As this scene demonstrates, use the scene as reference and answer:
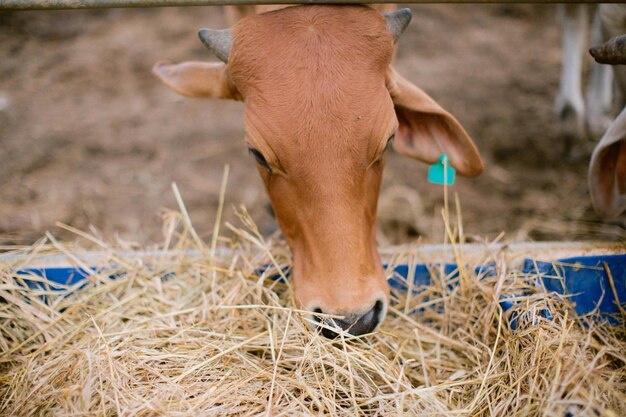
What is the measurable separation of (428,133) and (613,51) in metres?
0.93

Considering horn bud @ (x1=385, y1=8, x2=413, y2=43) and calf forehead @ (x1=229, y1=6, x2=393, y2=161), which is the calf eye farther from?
horn bud @ (x1=385, y1=8, x2=413, y2=43)

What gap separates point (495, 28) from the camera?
6.89 meters

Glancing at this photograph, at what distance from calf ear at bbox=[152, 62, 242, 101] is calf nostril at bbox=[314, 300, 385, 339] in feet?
3.66

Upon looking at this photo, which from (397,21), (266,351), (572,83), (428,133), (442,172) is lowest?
(572,83)

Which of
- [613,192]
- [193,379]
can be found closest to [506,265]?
[613,192]

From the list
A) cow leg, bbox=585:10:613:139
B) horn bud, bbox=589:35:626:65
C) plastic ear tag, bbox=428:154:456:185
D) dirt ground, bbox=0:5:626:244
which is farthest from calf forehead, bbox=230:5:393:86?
cow leg, bbox=585:10:613:139

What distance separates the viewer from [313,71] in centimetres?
219

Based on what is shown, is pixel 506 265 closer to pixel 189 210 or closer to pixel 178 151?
pixel 189 210

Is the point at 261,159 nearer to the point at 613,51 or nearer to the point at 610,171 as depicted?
the point at 613,51

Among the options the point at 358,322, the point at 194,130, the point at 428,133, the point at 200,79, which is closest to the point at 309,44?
the point at 200,79

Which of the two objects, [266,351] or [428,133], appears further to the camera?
[428,133]

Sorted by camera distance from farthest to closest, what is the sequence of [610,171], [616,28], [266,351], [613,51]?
[616,28] < [610,171] < [266,351] < [613,51]

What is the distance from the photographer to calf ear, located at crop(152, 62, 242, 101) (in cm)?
267

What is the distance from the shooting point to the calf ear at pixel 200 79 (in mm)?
2671
